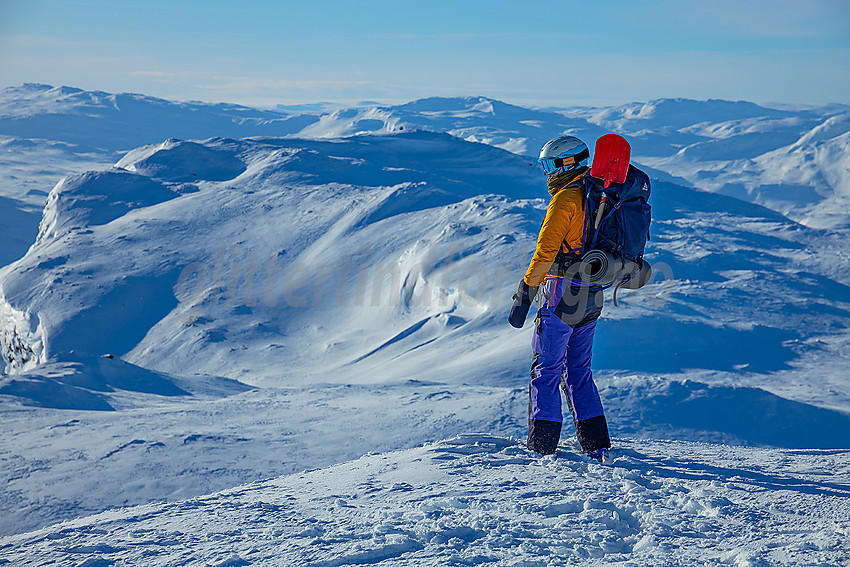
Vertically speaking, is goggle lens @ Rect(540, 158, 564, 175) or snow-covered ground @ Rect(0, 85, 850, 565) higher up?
goggle lens @ Rect(540, 158, 564, 175)

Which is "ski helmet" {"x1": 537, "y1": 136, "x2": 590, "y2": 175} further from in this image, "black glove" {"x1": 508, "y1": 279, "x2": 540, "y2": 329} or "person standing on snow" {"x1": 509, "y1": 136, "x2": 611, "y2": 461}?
"black glove" {"x1": 508, "y1": 279, "x2": 540, "y2": 329}

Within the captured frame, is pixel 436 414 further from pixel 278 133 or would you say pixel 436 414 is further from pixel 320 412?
pixel 278 133

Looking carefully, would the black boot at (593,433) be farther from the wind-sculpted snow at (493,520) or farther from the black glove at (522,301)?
the black glove at (522,301)

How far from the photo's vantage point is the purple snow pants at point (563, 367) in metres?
3.68

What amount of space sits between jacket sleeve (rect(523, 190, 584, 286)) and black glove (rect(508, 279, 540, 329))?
91 millimetres

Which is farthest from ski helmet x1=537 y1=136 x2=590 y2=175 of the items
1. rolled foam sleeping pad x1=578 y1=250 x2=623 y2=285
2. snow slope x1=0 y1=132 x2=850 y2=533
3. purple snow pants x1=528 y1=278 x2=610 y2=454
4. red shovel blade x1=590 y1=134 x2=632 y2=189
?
snow slope x1=0 y1=132 x2=850 y2=533

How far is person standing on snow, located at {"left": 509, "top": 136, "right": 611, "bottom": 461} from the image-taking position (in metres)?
3.55

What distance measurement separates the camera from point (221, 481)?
5016 millimetres

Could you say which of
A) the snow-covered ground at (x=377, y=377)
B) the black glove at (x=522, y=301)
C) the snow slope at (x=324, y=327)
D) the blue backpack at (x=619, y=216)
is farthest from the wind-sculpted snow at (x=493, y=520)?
the snow slope at (x=324, y=327)

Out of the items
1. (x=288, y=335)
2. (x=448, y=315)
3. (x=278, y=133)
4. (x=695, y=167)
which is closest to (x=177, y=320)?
(x=288, y=335)

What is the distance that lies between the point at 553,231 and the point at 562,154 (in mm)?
497

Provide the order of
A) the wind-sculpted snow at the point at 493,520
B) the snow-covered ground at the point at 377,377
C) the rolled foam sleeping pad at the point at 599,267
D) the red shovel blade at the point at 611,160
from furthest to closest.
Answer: the rolled foam sleeping pad at the point at 599,267, the red shovel blade at the point at 611,160, the snow-covered ground at the point at 377,377, the wind-sculpted snow at the point at 493,520

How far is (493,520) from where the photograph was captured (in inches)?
109

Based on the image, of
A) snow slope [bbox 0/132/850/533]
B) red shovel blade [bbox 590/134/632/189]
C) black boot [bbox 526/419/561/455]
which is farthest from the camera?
snow slope [bbox 0/132/850/533]
